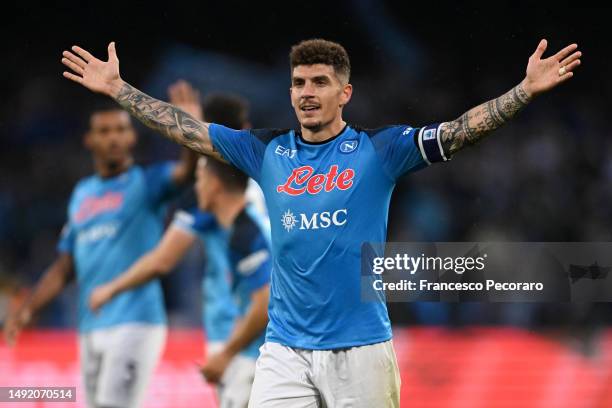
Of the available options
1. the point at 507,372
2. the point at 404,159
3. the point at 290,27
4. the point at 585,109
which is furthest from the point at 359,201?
the point at 585,109

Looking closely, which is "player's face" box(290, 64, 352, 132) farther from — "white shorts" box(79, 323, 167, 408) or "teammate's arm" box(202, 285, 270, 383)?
"white shorts" box(79, 323, 167, 408)

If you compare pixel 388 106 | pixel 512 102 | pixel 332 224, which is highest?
pixel 388 106

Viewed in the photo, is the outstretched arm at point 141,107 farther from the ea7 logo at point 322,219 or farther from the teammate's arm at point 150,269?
the teammate's arm at point 150,269

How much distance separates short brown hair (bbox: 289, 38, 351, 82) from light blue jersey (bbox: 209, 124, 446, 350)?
289mm

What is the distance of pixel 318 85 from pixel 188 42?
5.51 meters

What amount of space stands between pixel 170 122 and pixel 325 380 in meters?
1.32

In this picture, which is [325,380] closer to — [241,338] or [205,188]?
[241,338]

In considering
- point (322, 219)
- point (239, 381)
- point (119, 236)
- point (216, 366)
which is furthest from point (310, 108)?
point (119, 236)

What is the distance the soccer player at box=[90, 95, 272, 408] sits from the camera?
5.27m

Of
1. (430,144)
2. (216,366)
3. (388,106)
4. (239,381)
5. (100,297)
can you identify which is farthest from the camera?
(388,106)

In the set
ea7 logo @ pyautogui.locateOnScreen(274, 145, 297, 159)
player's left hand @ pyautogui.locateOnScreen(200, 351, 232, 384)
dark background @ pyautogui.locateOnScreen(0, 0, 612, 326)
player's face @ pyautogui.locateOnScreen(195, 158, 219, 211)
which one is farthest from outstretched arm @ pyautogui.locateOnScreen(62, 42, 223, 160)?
dark background @ pyautogui.locateOnScreen(0, 0, 612, 326)

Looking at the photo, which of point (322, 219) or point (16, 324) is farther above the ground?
point (16, 324)

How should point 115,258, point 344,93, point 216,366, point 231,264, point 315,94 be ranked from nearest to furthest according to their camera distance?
point 315,94 < point 344,93 < point 216,366 < point 231,264 < point 115,258

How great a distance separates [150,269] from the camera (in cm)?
642
